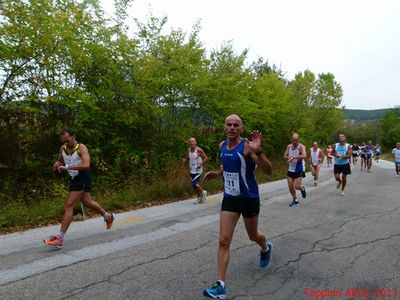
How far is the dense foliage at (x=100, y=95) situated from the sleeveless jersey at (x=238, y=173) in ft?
22.9

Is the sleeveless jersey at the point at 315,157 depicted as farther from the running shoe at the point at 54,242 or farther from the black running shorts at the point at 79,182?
the running shoe at the point at 54,242

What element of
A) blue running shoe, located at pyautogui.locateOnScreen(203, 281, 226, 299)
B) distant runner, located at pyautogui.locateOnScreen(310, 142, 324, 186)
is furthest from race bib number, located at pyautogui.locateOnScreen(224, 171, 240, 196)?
distant runner, located at pyautogui.locateOnScreen(310, 142, 324, 186)

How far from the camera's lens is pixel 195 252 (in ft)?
18.8

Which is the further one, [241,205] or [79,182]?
[79,182]

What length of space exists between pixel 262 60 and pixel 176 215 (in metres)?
30.8

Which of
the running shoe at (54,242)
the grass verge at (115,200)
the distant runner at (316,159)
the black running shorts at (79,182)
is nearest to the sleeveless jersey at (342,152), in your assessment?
the distant runner at (316,159)

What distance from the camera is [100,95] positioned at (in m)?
11.8

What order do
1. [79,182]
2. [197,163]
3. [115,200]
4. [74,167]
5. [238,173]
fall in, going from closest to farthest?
[238,173] → [74,167] → [79,182] → [115,200] → [197,163]

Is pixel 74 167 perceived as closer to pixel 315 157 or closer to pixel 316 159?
pixel 316 159

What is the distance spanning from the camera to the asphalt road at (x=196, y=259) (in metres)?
4.27

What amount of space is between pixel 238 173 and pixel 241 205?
1.25ft

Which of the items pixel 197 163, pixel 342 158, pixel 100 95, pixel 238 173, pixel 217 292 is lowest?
pixel 217 292

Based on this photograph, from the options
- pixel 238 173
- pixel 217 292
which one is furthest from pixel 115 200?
pixel 217 292

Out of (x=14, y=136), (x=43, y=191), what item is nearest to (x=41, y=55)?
(x=14, y=136)
